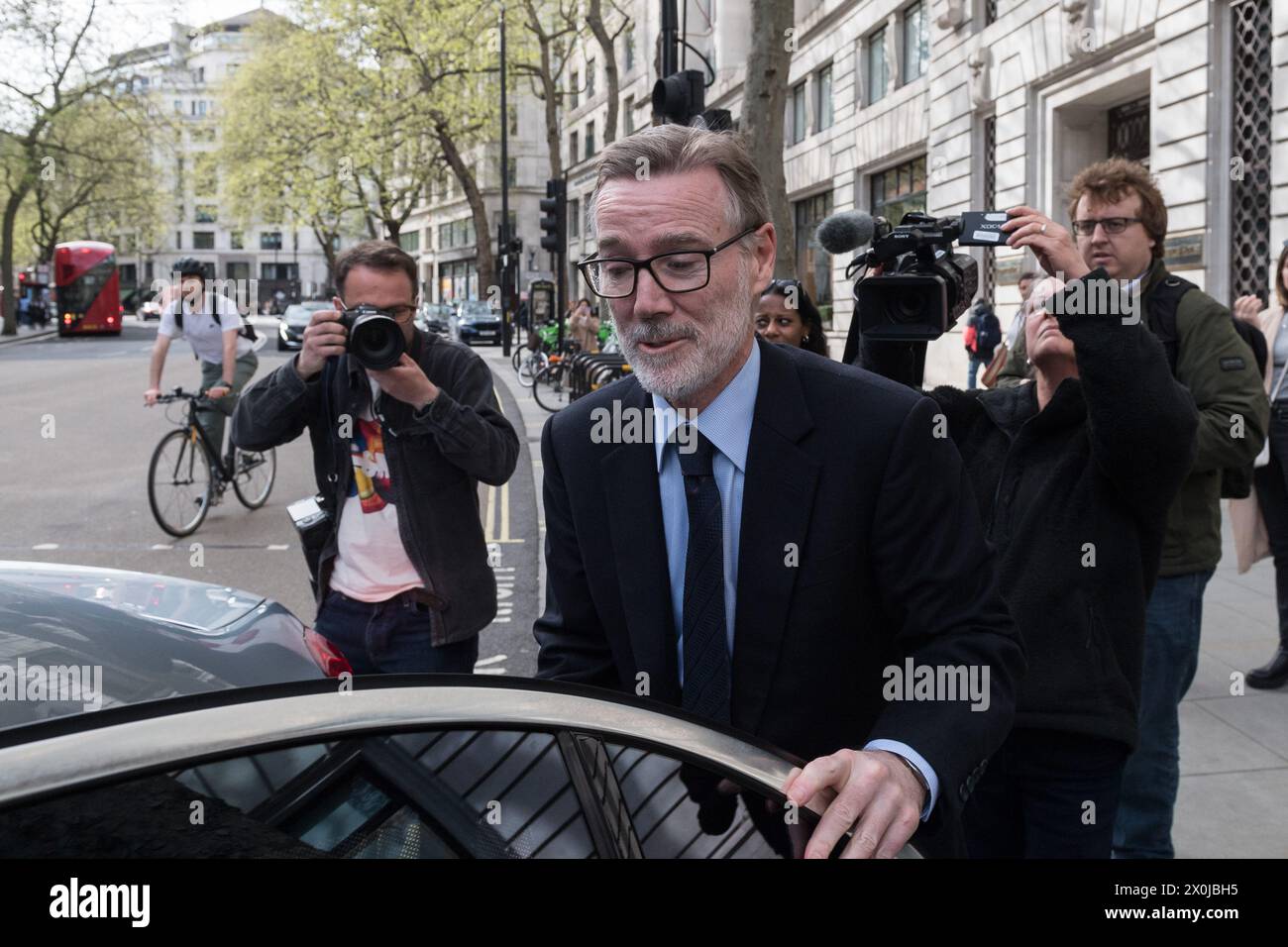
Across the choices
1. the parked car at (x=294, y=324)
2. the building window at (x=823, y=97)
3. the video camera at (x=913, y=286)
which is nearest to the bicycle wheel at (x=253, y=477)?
the video camera at (x=913, y=286)

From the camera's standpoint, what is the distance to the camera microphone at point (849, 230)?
9.45 feet

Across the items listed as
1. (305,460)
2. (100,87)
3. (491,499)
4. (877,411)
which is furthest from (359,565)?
(100,87)

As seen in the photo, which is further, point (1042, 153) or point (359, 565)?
point (1042, 153)

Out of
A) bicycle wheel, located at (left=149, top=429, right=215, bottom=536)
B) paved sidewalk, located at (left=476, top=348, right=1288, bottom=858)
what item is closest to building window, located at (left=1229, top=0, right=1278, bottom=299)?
paved sidewalk, located at (left=476, top=348, right=1288, bottom=858)

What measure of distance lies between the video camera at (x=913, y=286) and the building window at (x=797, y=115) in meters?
28.4

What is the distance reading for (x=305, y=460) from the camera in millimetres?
14266

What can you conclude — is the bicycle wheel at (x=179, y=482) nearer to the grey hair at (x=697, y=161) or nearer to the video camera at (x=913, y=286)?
the video camera at (x=913, y=286)

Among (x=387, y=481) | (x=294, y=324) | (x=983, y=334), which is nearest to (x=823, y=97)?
(x=983, y=334)

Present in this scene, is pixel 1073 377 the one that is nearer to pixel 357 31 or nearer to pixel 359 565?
pixel 359 565

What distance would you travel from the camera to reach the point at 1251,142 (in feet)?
44.8

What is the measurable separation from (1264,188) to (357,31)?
1342 inches

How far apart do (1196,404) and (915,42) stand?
2186cm

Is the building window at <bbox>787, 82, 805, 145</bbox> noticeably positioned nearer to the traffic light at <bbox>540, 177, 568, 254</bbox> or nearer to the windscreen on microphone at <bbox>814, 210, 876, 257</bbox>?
the traffic light at <bbox>540, 177, 568, 254</bbox>

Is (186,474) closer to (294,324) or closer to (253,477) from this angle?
(253,477)
